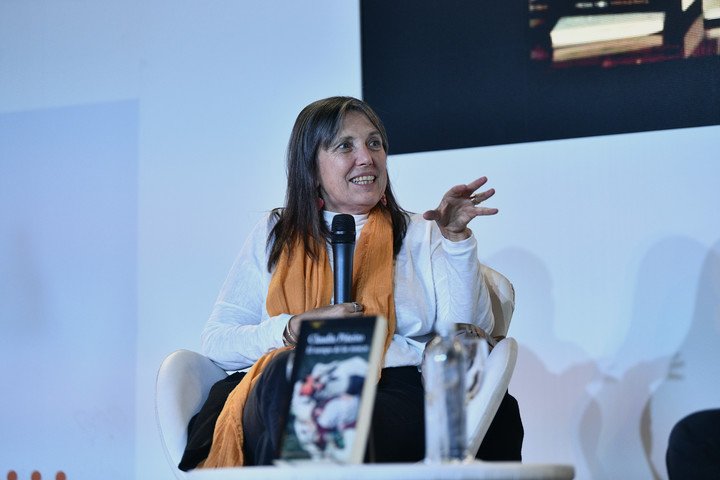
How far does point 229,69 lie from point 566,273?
146cm

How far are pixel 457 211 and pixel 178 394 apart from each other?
770 mm

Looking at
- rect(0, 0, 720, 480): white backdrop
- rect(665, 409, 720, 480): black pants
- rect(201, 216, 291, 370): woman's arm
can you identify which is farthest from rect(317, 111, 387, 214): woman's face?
rect(665, 409, 720, 480): black pants

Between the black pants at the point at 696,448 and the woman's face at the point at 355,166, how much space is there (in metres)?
0.96

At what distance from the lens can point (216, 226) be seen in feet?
11.8

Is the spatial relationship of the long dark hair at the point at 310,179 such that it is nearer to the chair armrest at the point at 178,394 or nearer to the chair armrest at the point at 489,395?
the chair armrest at the point at 178,394

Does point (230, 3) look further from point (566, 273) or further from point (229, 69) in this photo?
point (566, 273)

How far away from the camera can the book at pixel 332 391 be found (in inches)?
50.7

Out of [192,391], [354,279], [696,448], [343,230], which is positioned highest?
[343,230]

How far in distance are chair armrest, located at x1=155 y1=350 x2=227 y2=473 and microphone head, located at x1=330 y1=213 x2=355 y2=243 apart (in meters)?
0.48

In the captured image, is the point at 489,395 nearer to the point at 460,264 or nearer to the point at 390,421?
the point at 390,421

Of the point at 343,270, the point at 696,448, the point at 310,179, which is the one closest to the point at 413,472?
the point at 343,270

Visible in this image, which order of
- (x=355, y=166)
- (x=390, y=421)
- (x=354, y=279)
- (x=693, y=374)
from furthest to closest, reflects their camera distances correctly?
(x=693, y=374) < (x=355, y=166) < (x=354, y=279) < (x=390, y=421)

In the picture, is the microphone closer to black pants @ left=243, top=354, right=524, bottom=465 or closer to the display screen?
A: black pants @ left=243, top=354, right=524, bottom=465

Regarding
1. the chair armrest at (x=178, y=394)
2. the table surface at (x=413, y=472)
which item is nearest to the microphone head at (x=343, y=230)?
the chair armrest at (x=178, y=394)
